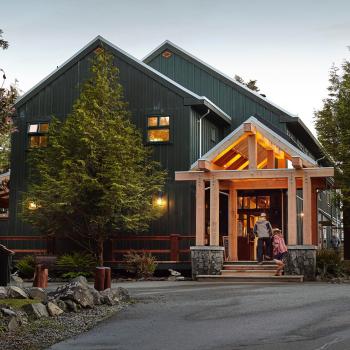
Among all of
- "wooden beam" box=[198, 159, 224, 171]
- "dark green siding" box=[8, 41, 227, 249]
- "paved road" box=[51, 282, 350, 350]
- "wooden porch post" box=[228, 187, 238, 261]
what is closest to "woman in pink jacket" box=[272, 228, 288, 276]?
"wooden beam" box=[198, 159, 224, 171]

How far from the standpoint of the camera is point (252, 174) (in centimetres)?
2094

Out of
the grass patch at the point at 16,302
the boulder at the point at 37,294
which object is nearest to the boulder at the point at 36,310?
the grass patch at the point at 16,302

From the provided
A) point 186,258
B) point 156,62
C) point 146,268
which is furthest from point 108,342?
point 156,62

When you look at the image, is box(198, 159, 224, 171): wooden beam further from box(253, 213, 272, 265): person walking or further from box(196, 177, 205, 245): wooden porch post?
box(253, 213, 272, 265): person walking

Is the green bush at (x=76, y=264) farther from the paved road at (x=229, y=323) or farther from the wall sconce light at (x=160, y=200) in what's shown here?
the paved road at (x=229, y=323)

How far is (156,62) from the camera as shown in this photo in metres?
30.1

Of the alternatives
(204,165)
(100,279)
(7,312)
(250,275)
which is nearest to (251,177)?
(204,165)

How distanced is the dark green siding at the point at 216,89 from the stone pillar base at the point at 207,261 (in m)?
8.09

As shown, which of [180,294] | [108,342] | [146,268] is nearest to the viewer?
[108,342]

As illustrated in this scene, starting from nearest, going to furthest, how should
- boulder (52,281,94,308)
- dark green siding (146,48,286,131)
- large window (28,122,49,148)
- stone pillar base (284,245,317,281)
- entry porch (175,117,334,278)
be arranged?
boulder (52,281,94,308) < stone pillar base (284,245,317,281) < entry porch (175,117,334,278) < large window (28,122,49,148) < dark green siding (146,48,286,131)

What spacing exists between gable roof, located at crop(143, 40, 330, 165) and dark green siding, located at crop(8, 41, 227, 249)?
216 cm

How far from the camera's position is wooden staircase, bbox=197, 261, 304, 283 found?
1930 centimetres

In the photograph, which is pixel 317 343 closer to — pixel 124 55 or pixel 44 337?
pixel 44 337

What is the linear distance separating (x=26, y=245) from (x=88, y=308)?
553 inches
